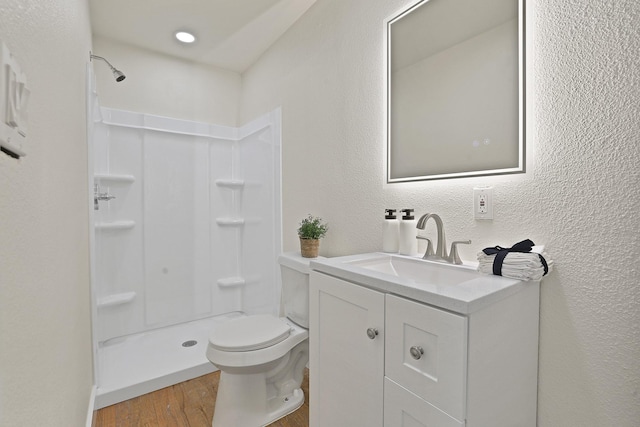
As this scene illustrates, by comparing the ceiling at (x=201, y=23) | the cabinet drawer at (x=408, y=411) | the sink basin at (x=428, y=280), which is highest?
the ceiling at (x=201, y=23)

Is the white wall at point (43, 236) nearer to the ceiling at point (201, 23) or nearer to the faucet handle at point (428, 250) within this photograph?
the ceiling at point (201, 23)

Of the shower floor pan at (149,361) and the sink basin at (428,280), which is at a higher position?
the sink basin at (428,280)

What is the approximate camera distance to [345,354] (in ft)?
3.84

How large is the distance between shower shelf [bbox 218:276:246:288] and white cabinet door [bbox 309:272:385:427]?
185cm

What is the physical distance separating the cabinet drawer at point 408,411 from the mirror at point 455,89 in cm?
81

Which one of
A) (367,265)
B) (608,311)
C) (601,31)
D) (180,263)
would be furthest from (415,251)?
(180,263)

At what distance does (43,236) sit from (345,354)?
3.17ft

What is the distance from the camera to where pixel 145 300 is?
2.70 m

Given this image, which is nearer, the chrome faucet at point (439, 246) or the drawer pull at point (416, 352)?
the drawer pull at point (416, 352)

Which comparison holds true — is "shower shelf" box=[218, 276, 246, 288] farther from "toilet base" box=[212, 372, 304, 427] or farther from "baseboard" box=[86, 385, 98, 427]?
"toilet base" box=[212, 372, 304, 427]

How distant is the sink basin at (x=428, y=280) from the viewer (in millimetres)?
830

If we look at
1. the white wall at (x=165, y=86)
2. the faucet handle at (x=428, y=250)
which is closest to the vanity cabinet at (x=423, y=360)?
the faucet handle at (x=428, y=250)

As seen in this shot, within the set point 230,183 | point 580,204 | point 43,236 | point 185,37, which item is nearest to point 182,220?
point 230,183

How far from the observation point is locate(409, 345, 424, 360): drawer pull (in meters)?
0.89
